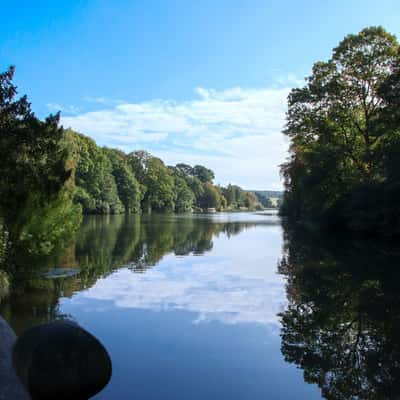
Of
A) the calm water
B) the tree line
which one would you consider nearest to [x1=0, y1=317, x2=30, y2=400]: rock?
the calm water

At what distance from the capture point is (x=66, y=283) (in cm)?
1320

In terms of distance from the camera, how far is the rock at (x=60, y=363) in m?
4.76

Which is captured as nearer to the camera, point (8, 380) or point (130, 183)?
point (8, 380)

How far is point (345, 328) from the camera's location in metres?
9.00

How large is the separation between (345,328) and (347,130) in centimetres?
2896

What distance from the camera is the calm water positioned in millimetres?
6316

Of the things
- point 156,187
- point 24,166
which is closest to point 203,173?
point 156,187

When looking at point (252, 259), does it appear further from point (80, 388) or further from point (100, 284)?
point (80, 388)

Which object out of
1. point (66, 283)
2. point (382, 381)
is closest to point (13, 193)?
point (66, 283)

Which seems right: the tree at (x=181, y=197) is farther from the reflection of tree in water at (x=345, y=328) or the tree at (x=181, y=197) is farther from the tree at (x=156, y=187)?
the reflection of tree in water at (x=345, y=328)

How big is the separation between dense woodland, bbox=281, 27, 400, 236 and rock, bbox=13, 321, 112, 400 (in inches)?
1016

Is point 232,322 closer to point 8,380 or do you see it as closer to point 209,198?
point 8,380

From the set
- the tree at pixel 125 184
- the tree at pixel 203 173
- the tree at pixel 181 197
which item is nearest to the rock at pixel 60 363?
the tree at pixel 125 184

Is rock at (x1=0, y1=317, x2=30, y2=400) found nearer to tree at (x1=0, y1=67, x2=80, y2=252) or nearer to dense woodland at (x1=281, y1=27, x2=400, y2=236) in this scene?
tree at (x1=0, y1=67, x2=80, y2=252)
